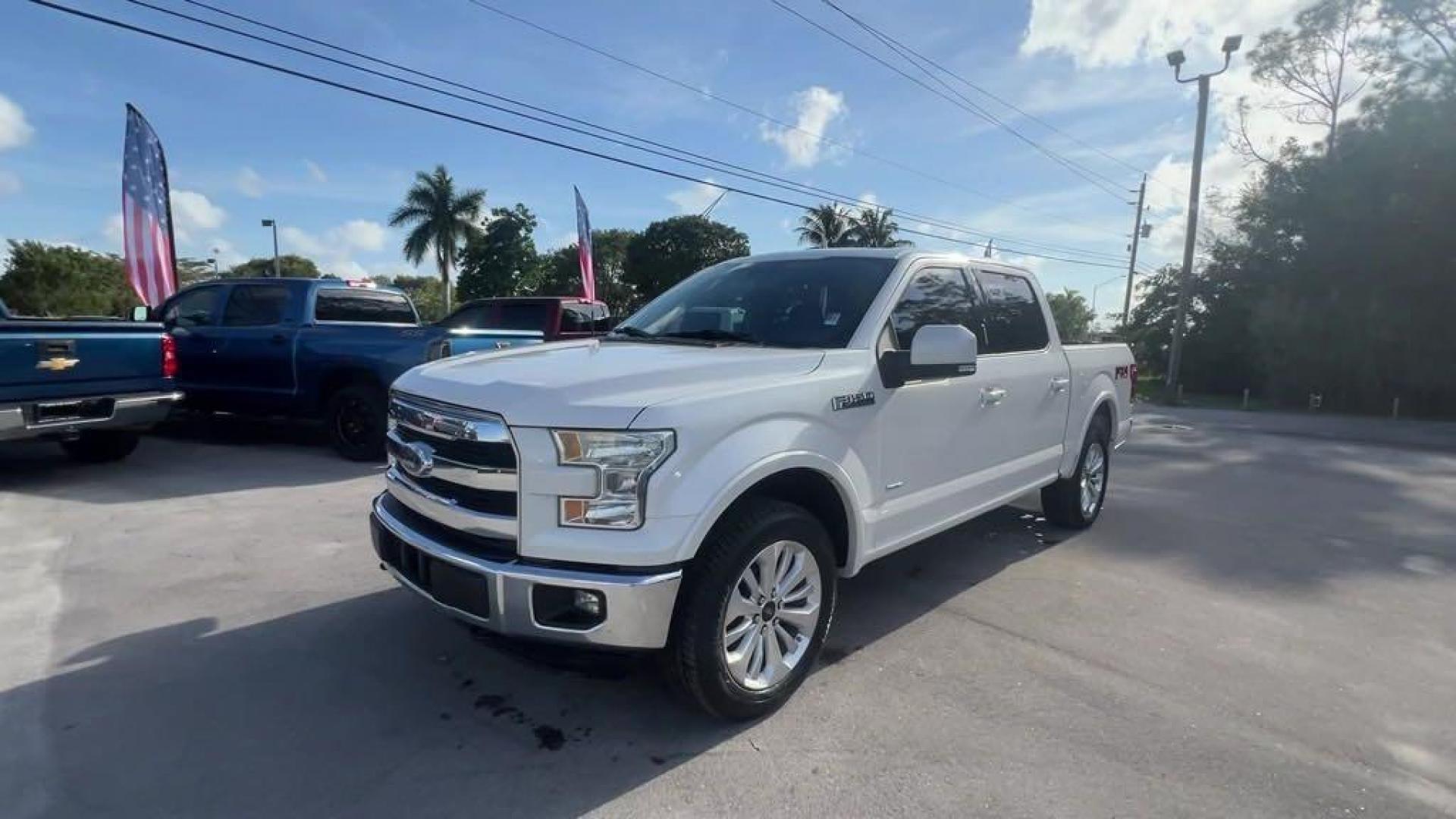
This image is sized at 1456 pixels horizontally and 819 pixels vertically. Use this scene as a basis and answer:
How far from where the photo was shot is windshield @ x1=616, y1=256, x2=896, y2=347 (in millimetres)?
3601

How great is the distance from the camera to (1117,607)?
14.2ft

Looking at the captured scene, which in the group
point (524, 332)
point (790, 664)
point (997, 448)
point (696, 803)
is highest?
point (524, 332)

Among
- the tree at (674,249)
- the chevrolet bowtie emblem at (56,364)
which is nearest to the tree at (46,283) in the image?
the tree at (674,249)

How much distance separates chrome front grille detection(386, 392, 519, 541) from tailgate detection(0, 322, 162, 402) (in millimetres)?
5052

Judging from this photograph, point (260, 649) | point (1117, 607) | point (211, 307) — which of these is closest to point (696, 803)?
point (260, 649)

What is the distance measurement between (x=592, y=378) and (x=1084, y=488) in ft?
15.0

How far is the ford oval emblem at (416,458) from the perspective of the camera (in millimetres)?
2959

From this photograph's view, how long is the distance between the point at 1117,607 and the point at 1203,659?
66 centimetres

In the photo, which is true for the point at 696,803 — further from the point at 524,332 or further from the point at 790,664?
the point at 524,332

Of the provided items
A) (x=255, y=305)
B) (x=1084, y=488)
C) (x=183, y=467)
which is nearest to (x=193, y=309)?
(x=255, y=305)

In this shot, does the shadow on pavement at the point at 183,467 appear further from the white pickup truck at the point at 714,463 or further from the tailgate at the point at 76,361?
the white pickup truck at the point at 714,463

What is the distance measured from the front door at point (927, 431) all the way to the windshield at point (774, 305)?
8.3 inches

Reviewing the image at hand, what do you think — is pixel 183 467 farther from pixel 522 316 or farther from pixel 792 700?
pixel 792 700

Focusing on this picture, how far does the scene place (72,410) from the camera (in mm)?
6367
